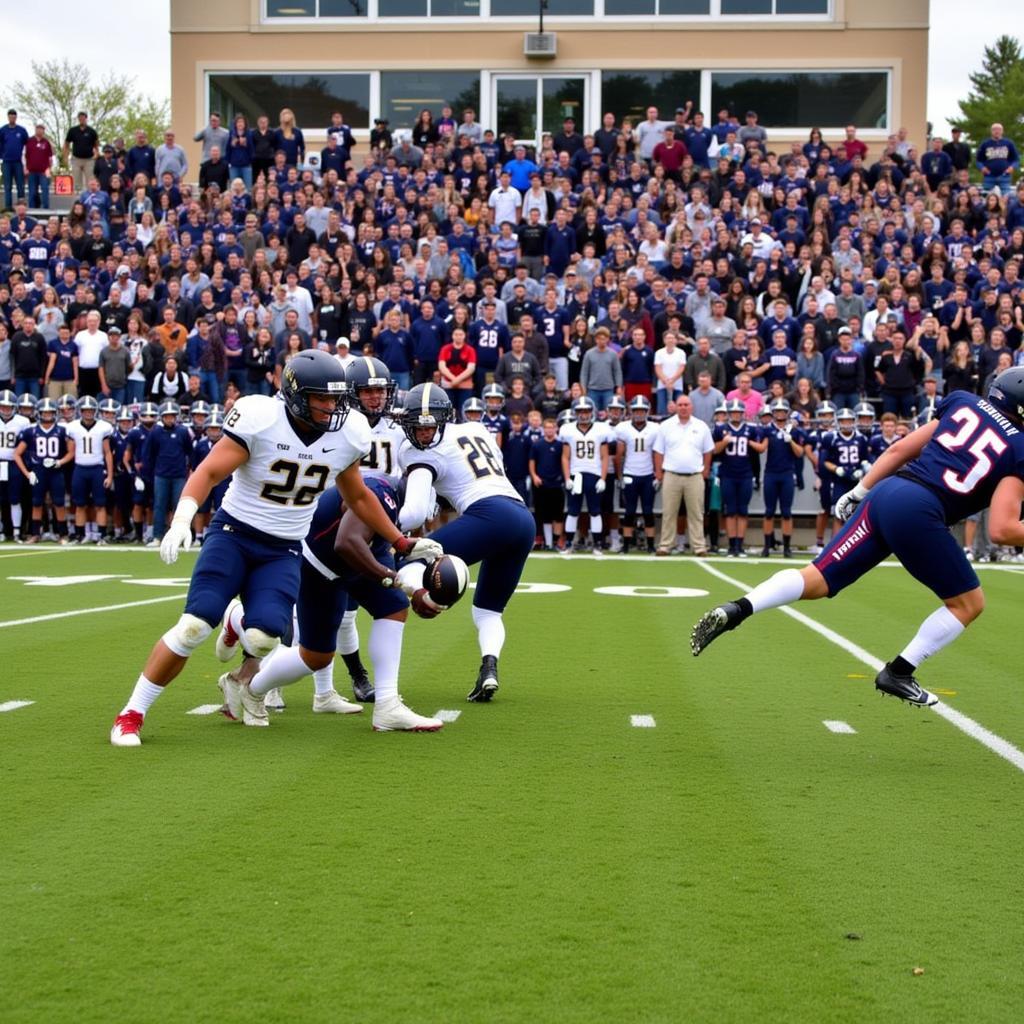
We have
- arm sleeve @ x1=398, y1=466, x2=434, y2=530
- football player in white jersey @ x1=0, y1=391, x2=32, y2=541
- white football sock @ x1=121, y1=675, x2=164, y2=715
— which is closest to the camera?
white football sock @ x1=121, y1=675, x2=164, y2=715

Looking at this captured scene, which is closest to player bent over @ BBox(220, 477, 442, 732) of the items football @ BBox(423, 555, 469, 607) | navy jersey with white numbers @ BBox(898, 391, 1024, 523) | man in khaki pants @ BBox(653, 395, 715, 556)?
football @ BBox(423, 555, 469, 607)

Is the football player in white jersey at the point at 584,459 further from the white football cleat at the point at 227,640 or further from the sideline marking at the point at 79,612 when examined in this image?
the white football cleat at the point at 227,640

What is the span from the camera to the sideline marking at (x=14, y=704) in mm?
7176

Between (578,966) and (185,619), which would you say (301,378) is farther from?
(578,966)

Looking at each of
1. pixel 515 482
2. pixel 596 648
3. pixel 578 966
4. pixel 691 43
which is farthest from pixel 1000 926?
pixel 691 43

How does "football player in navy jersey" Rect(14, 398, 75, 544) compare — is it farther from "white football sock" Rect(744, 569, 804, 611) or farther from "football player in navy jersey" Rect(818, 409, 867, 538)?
"white football sock" Rect(744, 569, 804, 611)

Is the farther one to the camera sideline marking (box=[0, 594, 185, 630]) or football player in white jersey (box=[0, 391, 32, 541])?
football player in white jersey (box=[0, 391, 32, 541])

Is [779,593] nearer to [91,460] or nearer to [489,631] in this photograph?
[489,631]

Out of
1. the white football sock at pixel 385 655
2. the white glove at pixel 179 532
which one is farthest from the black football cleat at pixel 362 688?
the white glove at pixel 179 532

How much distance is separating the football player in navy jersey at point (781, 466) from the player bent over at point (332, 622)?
13625 millimetres

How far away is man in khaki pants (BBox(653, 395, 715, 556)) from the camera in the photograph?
19.8 m

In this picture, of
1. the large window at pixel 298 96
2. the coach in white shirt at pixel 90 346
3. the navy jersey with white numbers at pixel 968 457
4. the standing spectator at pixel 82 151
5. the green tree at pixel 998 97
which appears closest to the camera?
the navy jersey with white numbers at pixel 968 457

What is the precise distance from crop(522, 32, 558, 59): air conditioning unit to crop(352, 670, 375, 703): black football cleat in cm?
2604

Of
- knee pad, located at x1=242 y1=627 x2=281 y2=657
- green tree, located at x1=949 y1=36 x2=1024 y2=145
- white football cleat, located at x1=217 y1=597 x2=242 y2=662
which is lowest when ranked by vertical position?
white football cleat, located at x1=217 y1=597 x2=242 y2=662
